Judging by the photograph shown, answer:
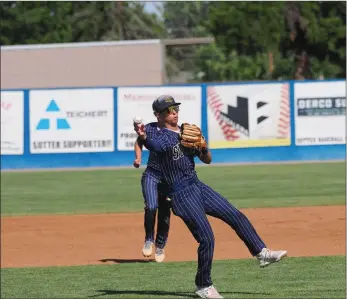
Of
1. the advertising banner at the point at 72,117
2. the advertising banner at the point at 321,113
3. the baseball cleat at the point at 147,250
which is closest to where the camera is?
the baseball cleat at the point at 147,250

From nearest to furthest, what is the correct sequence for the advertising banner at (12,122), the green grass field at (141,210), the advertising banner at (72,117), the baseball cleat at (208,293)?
the baseball cleat at (208,293) → the green grass field at (141,210) → the advertising banner at (72,117) → the advertising banner at (12,122)

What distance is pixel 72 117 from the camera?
2755cm

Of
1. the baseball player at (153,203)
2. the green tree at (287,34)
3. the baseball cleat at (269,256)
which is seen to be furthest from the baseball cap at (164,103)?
the green tree at (287,34)

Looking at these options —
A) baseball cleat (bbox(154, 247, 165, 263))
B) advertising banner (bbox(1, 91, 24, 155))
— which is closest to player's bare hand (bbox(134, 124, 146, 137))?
baseball cleat (bbox(154, 247, 165, 263))

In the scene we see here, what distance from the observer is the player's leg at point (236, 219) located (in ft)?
27.9

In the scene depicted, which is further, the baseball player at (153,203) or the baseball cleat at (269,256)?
the baseball player at (153,203)

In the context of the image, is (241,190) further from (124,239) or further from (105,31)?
(105,31)

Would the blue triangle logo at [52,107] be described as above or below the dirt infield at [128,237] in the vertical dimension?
above

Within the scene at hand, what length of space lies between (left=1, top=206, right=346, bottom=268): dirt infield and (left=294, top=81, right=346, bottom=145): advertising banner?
397 inches

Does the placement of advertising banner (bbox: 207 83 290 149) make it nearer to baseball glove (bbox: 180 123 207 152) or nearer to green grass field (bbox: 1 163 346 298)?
green grass field (bbox: 1 163 346 298)

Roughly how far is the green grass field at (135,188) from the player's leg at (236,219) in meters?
9.41

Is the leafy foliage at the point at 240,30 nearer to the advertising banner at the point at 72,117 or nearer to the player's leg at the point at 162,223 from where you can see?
the advertising banner at the point at 72,117

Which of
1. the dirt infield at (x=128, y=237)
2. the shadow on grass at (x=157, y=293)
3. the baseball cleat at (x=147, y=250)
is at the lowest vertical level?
the dirt infield at (x=128, y=237)

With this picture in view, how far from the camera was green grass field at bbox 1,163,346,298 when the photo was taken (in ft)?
30.6
